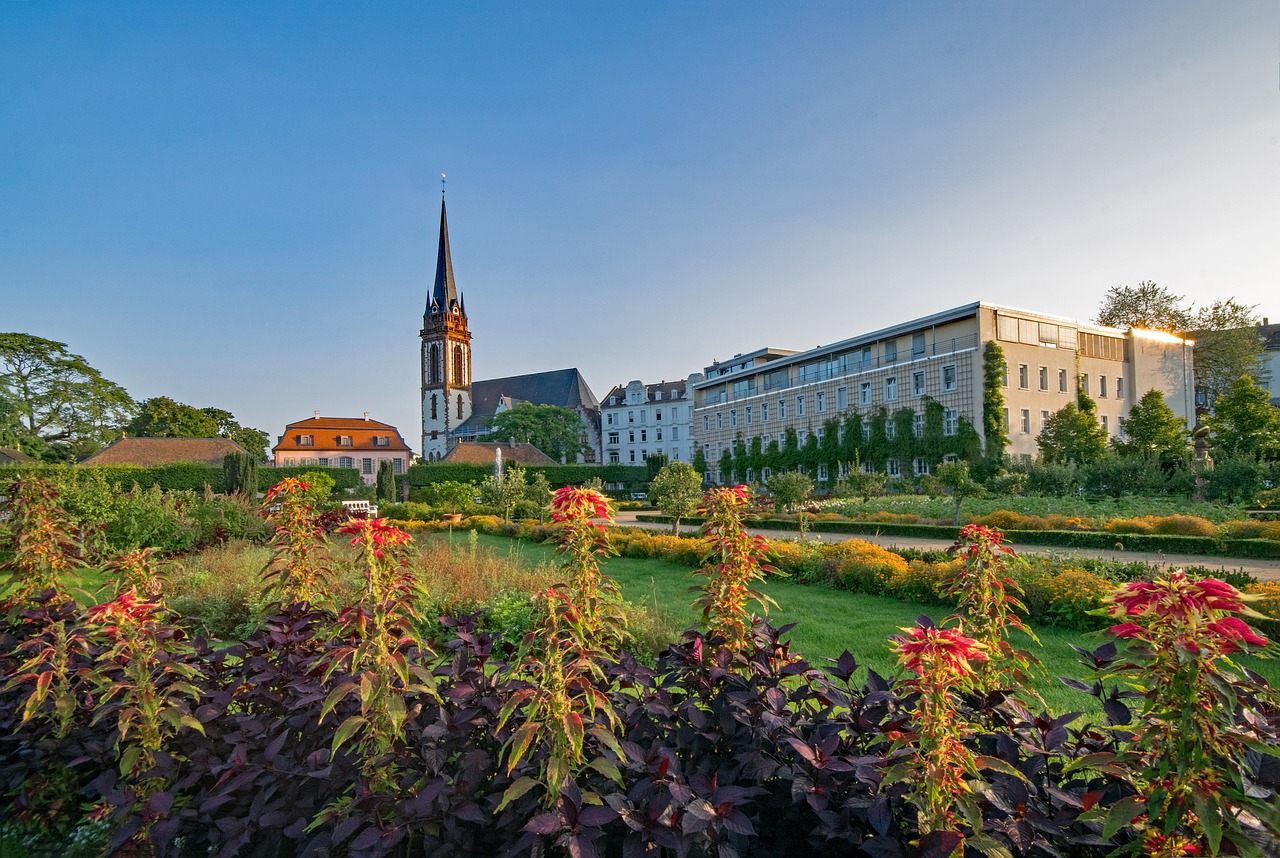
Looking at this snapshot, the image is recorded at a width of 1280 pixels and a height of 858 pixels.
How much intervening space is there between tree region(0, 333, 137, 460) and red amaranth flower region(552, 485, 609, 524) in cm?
4417

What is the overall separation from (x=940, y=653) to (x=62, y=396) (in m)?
50.0

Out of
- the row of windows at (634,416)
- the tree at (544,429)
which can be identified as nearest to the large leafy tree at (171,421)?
the tree at (544,429)

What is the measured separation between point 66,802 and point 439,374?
75474 mm

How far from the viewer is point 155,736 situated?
2693mm

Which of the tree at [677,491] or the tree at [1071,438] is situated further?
the tree at [1071,438]

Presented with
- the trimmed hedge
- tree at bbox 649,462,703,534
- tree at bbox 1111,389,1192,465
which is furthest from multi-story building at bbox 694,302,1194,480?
tree at bbox 649,462,703,534

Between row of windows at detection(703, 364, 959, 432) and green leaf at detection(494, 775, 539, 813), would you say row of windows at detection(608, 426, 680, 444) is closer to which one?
row of windows at detection(703, 364, 959, 432)

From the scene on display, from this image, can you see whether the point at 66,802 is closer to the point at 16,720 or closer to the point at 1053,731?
the point at 16,720

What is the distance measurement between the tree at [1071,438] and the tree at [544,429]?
141 ft

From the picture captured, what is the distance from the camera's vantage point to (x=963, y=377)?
32281 millimetres

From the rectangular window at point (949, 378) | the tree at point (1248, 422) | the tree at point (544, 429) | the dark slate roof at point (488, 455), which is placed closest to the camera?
the tree at point (1248, 422)

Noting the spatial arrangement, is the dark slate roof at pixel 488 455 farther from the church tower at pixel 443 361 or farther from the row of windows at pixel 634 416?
the church tower at pixel 443 361

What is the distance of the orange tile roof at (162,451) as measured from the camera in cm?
3656

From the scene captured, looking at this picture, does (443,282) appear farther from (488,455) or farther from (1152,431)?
(1152,431)
